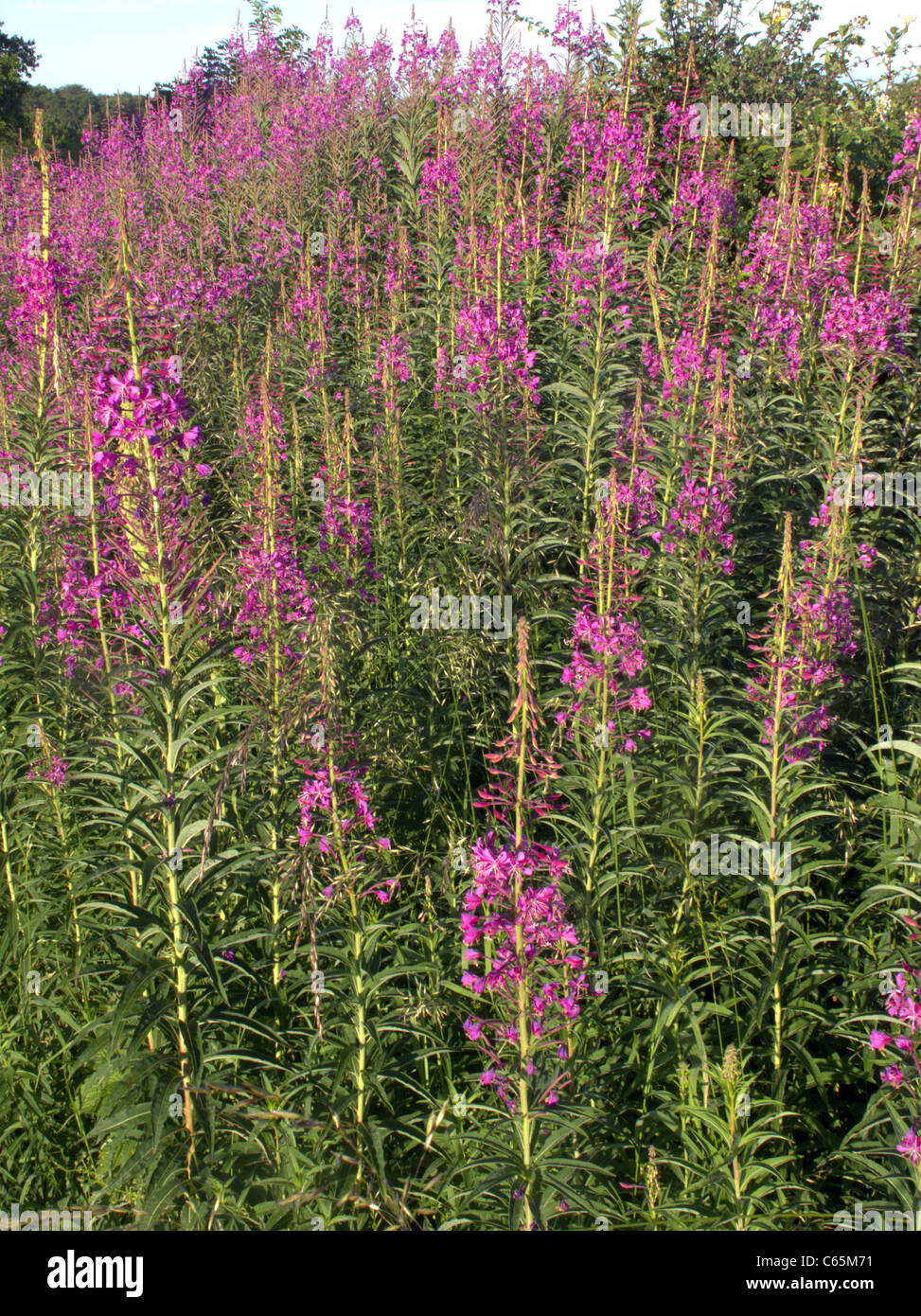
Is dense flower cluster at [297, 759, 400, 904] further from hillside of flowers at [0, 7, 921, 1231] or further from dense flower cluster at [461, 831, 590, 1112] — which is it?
dense flower cluster at [461, 831, 590, 1112]

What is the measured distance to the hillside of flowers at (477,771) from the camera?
9.39ft

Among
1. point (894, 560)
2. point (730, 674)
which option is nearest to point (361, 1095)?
point (730, 674)

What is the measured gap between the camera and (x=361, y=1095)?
3.00 meters

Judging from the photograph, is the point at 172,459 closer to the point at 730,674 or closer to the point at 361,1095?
the point at 361,1095

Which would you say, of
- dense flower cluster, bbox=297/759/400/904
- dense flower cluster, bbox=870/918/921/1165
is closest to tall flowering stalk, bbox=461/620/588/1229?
dense flower cluster, bbox=297/759/400/904

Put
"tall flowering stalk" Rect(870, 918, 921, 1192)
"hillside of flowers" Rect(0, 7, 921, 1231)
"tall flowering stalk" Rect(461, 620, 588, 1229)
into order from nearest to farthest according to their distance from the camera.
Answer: "tall flowering stalk" Rect(461, 620, 588, 1229) < "tall flowering stalk" Rect(870, 918, 921, 1192) < "hillside of flowers" Rect(0, 7, 921, 1231)

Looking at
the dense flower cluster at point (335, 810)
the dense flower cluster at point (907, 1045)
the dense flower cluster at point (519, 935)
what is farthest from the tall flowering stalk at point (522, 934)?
Result: the dense flower cluster at point (907, 1045)

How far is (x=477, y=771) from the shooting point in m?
5.24

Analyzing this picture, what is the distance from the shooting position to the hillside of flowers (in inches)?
113

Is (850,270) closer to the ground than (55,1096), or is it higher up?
higher up

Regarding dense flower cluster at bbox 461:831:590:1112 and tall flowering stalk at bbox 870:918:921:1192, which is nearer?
dense flower cluster at bbox 461:831:590:1112

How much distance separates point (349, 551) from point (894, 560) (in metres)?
3.55

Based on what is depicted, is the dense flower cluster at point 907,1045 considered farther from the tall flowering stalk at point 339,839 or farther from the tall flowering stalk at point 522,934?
the tall flowering stalk at point 339,839

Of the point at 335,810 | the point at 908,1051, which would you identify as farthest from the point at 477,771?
the point at 908,1051
